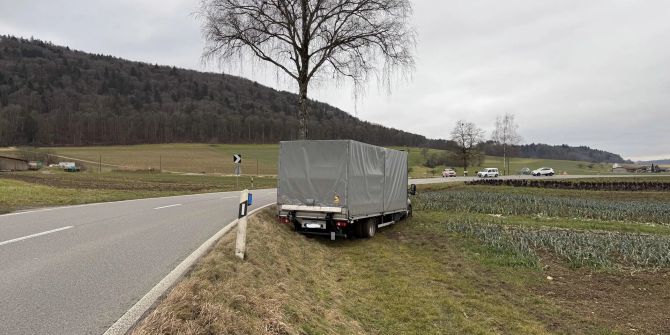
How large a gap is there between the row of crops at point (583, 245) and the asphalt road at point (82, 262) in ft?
24.1

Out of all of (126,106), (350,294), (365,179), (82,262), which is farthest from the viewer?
(126,106)

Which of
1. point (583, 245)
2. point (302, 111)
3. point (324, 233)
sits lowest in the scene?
point (583, 245)

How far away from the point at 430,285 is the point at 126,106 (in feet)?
502

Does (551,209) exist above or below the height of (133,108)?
below

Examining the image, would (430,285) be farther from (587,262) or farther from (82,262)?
(82,262)

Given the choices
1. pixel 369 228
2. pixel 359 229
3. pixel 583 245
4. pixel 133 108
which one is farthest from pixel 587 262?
pixel 133 108

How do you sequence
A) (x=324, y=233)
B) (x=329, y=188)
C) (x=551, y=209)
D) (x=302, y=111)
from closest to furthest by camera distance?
(x=329, y=188)
(x=324, y=233)
(x=302, y=111)
(x=551, y=209)

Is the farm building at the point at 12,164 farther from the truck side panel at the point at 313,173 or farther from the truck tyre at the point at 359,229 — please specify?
the truck tyre at the point at 359,229

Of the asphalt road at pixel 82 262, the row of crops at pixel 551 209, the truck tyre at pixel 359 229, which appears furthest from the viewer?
the row of crops at pixel 551 209

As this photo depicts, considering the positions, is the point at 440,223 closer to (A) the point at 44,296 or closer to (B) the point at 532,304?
(B) the point at 532,304

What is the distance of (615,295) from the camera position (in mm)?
8320

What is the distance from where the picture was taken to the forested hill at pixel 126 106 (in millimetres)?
120312

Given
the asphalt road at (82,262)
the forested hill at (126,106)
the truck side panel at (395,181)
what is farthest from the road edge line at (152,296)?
the forested hill at (126,106)

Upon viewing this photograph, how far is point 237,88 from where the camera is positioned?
168m
